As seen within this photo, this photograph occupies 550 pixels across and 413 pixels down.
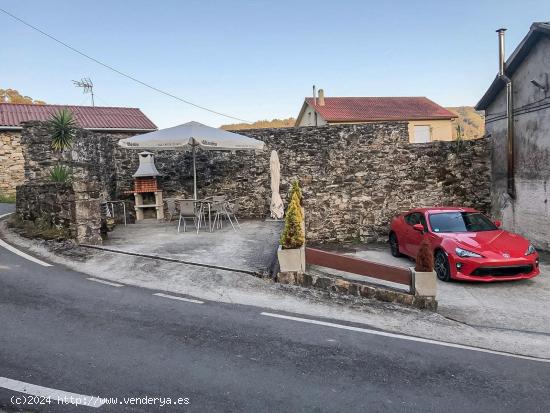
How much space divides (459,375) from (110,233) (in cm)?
852

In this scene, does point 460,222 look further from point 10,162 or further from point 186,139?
point 10,162

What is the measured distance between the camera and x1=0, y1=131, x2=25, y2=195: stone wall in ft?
57.4

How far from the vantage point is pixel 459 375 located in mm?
3877

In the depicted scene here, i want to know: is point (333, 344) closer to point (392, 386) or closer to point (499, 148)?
point (392, 386)

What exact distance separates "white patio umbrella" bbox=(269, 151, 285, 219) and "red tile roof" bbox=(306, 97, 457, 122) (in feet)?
64.2

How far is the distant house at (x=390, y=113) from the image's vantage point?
31719 millimetres

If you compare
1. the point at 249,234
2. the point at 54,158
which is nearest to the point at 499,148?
the point at 249,234

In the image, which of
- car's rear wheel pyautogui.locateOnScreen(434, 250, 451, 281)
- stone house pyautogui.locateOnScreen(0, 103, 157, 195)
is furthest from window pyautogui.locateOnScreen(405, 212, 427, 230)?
stone house pyautogui.locateOnScreen(0, 103, 157, 195)

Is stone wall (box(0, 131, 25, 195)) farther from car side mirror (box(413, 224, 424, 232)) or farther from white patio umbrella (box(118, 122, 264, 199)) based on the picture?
car side mirror (box(413, 224, 424, 232))

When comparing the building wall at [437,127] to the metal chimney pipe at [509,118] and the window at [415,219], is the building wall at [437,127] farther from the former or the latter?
the window at [415,219]

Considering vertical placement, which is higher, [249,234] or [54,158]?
[54,158]

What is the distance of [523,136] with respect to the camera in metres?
11.0

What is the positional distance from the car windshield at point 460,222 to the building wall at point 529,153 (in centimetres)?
268

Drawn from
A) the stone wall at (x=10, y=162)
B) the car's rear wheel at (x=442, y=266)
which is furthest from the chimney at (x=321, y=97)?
the car's rear wheel at (x=442, y=266)
